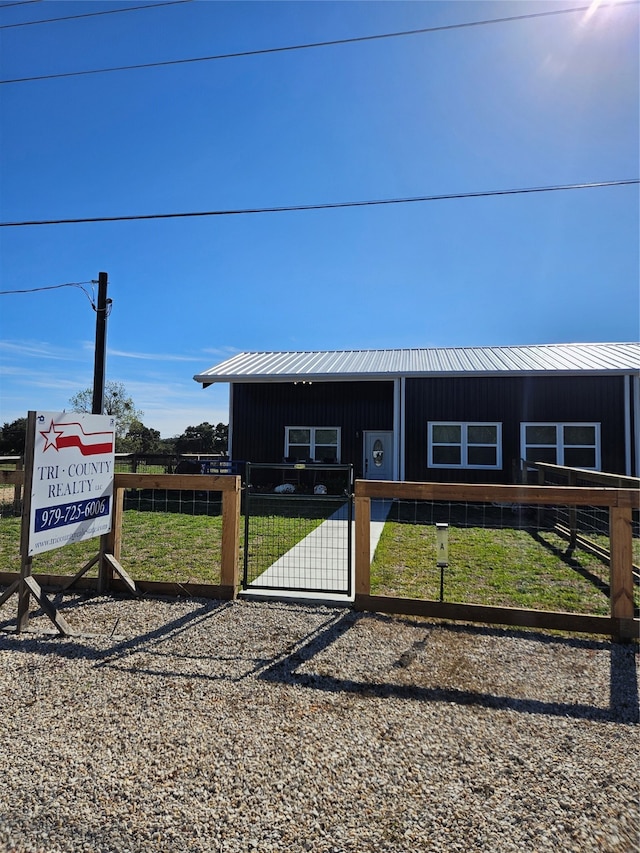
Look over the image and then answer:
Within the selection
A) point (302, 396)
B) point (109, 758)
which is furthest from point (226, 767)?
point (302, 396)

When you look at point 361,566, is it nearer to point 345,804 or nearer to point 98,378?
point 345,804

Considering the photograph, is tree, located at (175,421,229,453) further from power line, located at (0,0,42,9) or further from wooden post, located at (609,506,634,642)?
wooden post, located at (609,506,634,642)

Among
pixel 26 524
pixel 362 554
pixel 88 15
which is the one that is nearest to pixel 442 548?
pixel 362 554

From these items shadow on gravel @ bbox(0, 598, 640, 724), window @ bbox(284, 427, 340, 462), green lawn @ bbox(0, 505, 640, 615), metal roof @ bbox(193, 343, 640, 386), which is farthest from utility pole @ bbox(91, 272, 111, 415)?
window @ bbox(284, 427, 340, 462)

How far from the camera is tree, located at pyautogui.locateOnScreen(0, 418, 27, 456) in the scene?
1322 inches

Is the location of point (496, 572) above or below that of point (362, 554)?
below

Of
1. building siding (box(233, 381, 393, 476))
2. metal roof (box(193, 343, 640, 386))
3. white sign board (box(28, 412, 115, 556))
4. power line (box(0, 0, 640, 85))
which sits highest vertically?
power line (box(0, 0, 640, 85))

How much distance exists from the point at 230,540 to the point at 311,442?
11.0 m

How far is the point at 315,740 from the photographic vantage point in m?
2.52

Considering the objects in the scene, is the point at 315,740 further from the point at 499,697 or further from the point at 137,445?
the point at 137,445

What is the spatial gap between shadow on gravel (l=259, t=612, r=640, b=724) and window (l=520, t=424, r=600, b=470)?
10.9 metres

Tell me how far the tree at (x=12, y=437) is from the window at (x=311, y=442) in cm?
2642

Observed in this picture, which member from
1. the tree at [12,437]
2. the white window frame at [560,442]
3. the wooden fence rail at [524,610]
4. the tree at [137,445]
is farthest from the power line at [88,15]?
the tree at [12,437]

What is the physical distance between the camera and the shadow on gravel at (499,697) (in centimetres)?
283
